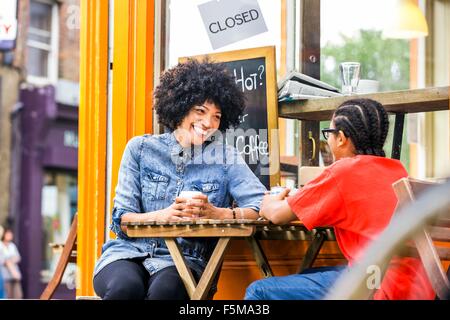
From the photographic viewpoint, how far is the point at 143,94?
451cm

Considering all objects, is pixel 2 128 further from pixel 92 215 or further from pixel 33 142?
pixel 92 215

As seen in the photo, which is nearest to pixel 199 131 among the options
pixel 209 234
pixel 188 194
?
pixel 188 194

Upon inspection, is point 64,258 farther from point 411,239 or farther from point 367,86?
point 411,239

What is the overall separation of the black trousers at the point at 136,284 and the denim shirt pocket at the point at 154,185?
32 centimetres

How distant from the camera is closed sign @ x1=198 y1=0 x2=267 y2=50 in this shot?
15.1ft

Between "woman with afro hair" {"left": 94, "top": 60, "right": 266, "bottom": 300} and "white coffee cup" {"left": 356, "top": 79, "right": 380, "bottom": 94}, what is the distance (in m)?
0.57

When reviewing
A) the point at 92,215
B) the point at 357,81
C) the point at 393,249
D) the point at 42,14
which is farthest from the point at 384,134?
the point at 42,14

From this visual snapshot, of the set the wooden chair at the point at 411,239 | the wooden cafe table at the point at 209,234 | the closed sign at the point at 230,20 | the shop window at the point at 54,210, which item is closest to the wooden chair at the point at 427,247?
the wooden chair at the point at 411,239

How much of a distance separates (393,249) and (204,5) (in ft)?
9.08

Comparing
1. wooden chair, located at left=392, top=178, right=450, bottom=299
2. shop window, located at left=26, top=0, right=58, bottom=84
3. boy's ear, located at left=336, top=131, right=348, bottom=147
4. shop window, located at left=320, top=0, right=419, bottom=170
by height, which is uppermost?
shop window, located at left=26, top=0, right=58, bottom=84

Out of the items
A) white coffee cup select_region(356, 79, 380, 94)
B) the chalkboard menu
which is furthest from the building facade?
white coffee cup select_region(356, 79, 380, 94)

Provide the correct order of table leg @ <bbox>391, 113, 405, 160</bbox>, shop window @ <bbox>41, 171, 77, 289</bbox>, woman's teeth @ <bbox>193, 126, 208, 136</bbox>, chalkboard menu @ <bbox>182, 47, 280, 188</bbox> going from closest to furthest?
woman's teeth @ <bbox>193, 126, 208, 136</bbox> < table leg @ <bbox>391, 113, 405, 160</bbox> < chalkboard menu @ <bbox>182, 47, 280, 188</bbox> < shop window @ <bbox>41, 171, 77, 289</bbox>

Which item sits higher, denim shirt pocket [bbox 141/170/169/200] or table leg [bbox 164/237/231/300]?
denim shirt pocket [bbox 141/170/169/200]

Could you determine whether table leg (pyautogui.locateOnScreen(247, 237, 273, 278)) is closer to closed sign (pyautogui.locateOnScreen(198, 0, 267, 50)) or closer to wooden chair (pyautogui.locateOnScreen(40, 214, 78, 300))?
closed sign (pyautogui.locateOnScreen(198, 0, 267, 50))
